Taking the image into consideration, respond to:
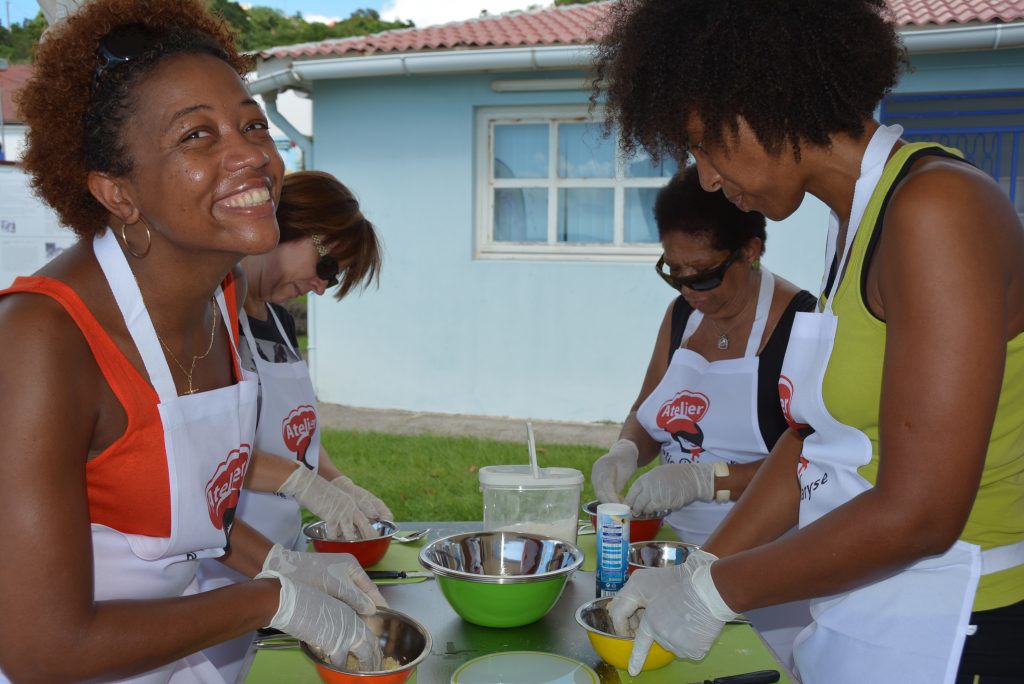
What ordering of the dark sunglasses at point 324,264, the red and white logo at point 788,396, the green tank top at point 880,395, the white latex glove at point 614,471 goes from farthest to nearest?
the dark sunglasses at point 324,264 → the white latex glove at point 614,471 → the red and white logo at point 788,396 → the green tank top at point 880,395

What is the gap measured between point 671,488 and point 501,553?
2.35 feet

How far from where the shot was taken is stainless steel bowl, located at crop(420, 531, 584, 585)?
1.91m

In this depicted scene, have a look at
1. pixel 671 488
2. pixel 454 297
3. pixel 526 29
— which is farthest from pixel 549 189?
pixel 671 488

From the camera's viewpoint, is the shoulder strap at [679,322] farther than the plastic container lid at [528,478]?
Yes

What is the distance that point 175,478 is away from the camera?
5.06 ft

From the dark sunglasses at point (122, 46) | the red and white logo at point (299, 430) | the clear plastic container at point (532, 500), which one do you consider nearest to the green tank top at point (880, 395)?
the clear plastic container at point (532, 500)

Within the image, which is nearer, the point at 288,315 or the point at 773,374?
the point at 773,374

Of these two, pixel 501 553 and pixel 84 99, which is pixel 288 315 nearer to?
pixel 501 553

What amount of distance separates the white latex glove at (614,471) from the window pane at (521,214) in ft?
16.7

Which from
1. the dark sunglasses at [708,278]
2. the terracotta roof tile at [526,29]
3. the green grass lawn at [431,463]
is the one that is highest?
the terracotta roof tile at [526,29]

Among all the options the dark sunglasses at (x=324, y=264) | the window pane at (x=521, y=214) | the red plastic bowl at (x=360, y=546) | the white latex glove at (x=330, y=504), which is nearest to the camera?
the red plastic bowl at (x=360, y=546)

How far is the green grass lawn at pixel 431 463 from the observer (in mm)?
5273

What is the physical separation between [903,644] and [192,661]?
143 centimetres

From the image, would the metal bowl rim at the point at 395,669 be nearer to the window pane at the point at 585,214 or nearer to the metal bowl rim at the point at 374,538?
the metal bowl rim at the point at 374,538
